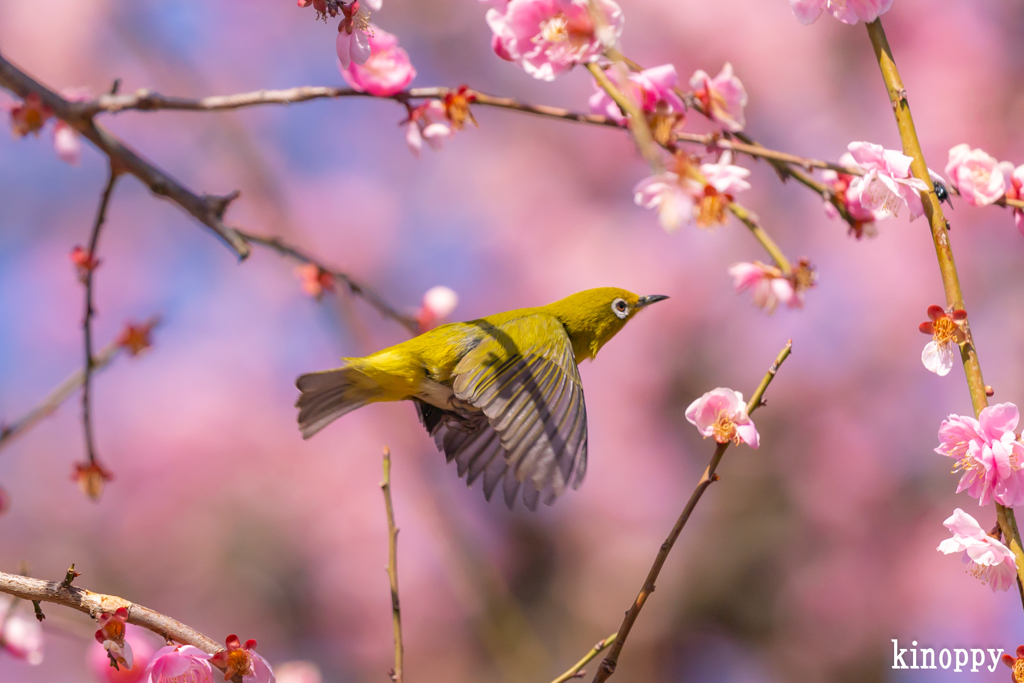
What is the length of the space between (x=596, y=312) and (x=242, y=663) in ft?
2.62

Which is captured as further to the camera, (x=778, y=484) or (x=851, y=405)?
(x=851, y=405)

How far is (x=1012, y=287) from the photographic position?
3.26 metres

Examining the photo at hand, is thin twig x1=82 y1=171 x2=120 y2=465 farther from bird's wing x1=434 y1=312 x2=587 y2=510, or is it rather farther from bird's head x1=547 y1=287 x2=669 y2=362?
bird's head x1=547 y1=287 x2=669 y2=362

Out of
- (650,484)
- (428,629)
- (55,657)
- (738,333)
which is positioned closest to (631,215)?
(738,333)

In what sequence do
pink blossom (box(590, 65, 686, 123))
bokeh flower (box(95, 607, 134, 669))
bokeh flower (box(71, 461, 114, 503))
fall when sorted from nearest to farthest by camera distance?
bokeh flower (box(95, 607, 134, 669)) < pink blossom (box(590, 65, 686, 123)) < bokeh flower (box(71, 461, 114, 503))

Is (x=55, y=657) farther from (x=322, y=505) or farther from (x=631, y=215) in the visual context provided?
(x=631, y=215)

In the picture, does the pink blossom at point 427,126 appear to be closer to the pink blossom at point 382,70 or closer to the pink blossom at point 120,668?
the pink blossom at point 382,70

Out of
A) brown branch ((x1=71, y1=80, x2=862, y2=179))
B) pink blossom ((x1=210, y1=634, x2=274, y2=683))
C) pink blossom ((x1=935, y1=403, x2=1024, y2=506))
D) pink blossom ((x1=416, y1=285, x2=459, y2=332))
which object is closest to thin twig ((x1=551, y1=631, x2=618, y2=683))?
pink blossom ((x1=210, y1=634, x2=274, y2=683))

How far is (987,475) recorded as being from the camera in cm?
89

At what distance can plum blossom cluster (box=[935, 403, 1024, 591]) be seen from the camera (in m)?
0.84

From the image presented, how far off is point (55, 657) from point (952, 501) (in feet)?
13.1

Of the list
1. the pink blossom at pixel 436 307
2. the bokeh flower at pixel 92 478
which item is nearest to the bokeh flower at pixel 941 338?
the pink blossom at pixel 436 307

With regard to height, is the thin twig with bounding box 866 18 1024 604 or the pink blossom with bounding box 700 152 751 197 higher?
the pink blossom with bounding box 700 152 751 197

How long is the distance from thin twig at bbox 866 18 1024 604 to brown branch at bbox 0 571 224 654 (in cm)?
83
